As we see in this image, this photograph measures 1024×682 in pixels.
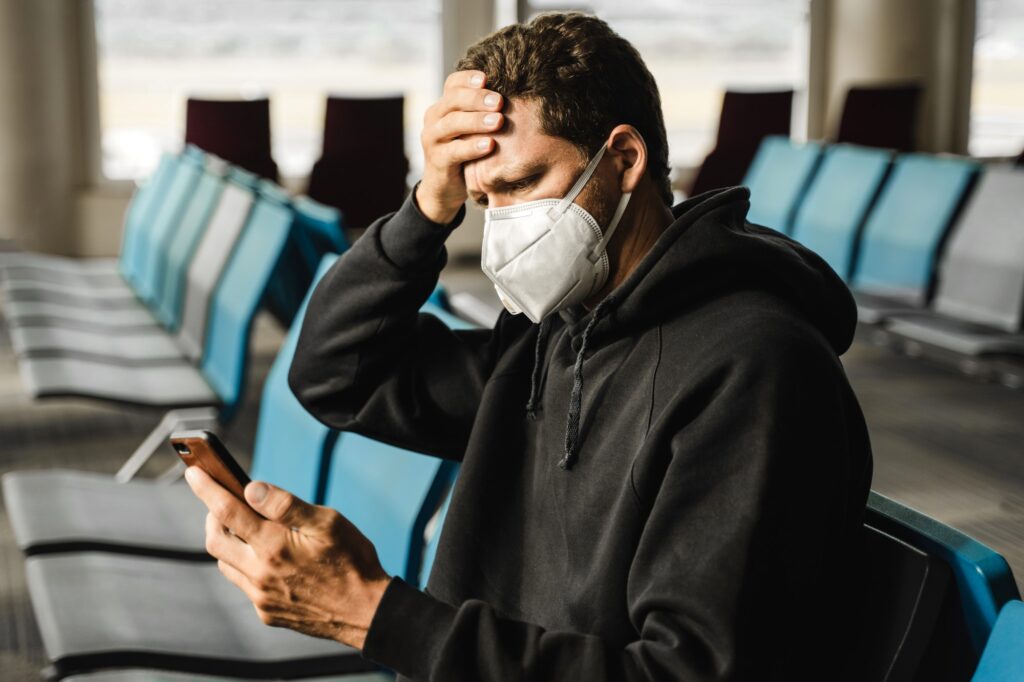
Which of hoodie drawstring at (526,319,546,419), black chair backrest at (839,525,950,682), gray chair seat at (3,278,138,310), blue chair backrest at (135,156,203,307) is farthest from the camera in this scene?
blue chair backrest at (135,156,203,307)

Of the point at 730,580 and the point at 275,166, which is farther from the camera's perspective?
Answer: the point at 275,166

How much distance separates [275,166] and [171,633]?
6353mm

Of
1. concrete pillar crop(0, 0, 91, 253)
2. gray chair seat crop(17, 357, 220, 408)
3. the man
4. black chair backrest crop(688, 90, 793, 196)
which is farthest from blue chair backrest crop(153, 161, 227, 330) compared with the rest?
black chair backrest crop(688, 90, 793, 196)

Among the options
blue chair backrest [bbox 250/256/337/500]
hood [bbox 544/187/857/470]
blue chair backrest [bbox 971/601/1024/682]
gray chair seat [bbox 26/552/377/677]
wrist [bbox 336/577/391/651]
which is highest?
hood [bbox 544/187/857/470]

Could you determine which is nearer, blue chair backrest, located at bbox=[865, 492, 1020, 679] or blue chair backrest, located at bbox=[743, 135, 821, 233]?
blue chair backrest, located at bbox=[865, 492, 1020, 679]

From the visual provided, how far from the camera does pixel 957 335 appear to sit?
411 cm

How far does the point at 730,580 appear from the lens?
1.01 m

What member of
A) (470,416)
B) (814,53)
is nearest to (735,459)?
(470,416)

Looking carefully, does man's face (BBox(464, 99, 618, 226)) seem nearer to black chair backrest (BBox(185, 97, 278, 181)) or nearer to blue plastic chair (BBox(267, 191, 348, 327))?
blue plastic chair (BBox(267, 191, 348, 327))

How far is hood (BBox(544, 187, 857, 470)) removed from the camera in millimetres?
1175

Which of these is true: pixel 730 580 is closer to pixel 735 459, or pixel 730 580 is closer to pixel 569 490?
pixel 735 459

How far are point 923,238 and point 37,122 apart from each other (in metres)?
5.83

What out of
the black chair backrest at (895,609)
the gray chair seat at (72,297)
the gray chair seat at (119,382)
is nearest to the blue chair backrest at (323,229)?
the gray chair seat at (119,382)

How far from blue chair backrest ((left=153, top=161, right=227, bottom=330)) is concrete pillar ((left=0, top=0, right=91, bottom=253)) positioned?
13.2 feet
